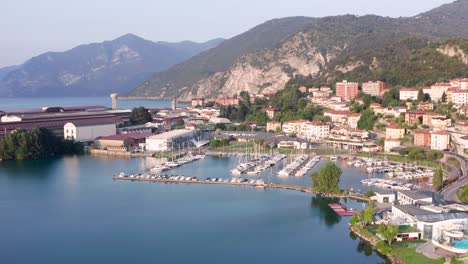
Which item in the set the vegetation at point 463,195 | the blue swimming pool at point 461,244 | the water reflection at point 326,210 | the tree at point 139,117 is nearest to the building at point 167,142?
the tree at point 139,117

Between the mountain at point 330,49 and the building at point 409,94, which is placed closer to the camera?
the building at point 409,94

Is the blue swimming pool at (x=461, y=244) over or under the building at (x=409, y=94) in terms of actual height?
under

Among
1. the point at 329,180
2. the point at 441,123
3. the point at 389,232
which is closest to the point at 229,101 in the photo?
the point at 441,123

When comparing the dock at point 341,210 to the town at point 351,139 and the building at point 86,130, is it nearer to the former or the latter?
the town at point 351,139

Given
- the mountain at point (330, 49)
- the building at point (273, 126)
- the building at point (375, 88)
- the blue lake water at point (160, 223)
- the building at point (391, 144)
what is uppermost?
the mountain at point (330, 49)

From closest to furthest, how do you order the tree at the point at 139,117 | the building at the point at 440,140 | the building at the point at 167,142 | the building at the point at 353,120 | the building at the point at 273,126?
the building at the point at 440,140, the building at the point at 167,142, the building at the point at 353,120, the building at the point at 273,126, the tree at the point at 139,117

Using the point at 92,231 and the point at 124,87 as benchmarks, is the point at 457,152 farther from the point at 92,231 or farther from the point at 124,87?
the point at 124,87

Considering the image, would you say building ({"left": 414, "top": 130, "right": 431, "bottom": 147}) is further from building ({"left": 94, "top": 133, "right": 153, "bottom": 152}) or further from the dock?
building ({"left": 94, "top": 133, "right": 153, "bottom": 152})
